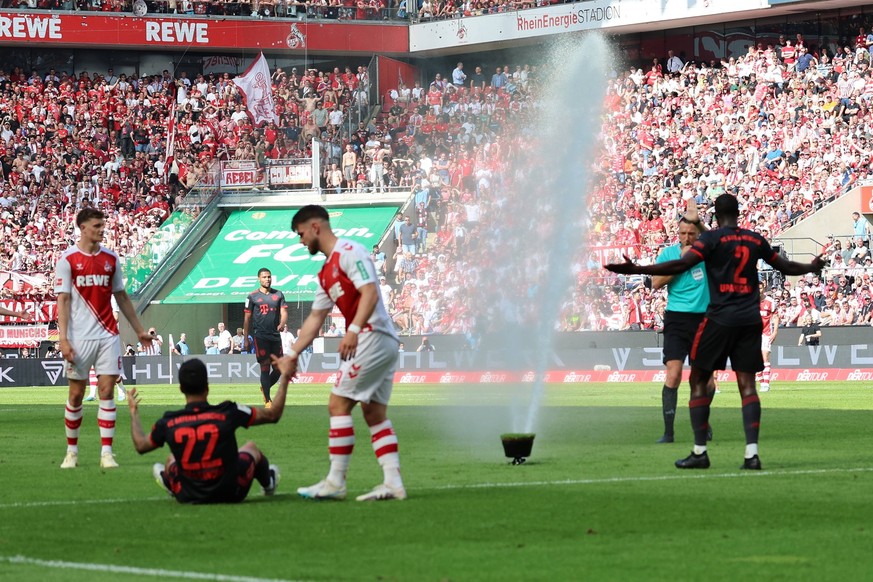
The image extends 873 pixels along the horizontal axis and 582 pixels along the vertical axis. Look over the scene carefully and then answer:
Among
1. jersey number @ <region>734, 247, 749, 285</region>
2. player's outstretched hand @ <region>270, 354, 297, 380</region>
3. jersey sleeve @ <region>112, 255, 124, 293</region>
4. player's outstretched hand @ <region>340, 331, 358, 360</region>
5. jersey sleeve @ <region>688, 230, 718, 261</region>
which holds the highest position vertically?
jersey sleeve @ <region>688, 230, 718, 261</region>

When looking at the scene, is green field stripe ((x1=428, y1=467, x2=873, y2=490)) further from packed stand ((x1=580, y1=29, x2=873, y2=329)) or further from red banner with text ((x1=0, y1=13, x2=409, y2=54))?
red banner with text ((x1=0, y1=13, x2=409, y2=54))

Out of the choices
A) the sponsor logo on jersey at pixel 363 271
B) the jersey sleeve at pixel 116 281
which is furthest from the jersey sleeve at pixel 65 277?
the sponsor logo on jersey at pixel 363 271

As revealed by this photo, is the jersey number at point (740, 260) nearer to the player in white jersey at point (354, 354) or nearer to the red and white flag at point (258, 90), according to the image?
the player in white jersey at point (354, 354)

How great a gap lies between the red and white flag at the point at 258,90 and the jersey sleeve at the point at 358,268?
1801 inches

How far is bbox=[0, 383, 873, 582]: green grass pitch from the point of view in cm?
Result: 816

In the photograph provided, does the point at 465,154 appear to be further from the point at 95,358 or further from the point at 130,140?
the point at 95,358

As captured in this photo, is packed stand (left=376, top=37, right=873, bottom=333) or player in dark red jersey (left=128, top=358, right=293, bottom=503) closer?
Answer: player in dark red jersey (left=128, top=358, right=293, bottom=503)

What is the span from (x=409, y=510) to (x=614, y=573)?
3029 mm

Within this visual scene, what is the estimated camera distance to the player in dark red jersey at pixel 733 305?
13.3 m

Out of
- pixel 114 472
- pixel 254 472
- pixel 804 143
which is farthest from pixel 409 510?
pixel 804 143

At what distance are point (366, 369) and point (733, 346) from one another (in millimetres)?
3955

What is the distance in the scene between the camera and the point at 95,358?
1511 centimetres

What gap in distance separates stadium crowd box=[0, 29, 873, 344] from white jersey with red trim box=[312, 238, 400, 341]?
29.2m

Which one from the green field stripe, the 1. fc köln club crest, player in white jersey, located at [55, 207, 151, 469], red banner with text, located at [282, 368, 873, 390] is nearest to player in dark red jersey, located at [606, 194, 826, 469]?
the green field stripe
